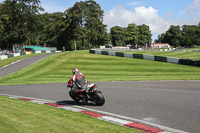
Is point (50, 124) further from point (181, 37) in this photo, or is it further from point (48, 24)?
point (181, 37)

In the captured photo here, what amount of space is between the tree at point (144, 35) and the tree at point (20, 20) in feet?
239

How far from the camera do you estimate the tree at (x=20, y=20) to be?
60.7m

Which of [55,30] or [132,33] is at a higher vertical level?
[132,33]

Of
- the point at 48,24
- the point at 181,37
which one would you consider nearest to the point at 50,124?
the point at 48,24

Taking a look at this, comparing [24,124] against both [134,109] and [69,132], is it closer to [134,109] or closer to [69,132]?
[69,132]

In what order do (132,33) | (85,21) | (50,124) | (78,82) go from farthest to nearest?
(132,33) → (85,21) → (78,82) → (50,124)

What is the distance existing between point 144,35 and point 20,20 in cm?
7798

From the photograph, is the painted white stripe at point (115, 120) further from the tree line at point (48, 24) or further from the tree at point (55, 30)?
the tree at point (55, 30)

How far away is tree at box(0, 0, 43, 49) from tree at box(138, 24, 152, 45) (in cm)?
7289

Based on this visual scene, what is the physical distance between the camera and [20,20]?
63719 millimetres

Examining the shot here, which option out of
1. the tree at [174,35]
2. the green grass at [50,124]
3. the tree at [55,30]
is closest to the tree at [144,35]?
the tree at [174,35]

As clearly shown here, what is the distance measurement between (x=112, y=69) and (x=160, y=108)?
1786cm

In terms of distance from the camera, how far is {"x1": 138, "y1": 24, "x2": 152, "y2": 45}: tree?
12480 cm

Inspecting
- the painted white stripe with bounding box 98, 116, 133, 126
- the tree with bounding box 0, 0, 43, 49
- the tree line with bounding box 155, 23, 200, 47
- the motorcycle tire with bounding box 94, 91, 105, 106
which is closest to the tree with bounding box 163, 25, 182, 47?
the tree line with bounding box 155, 23, 200, 47
